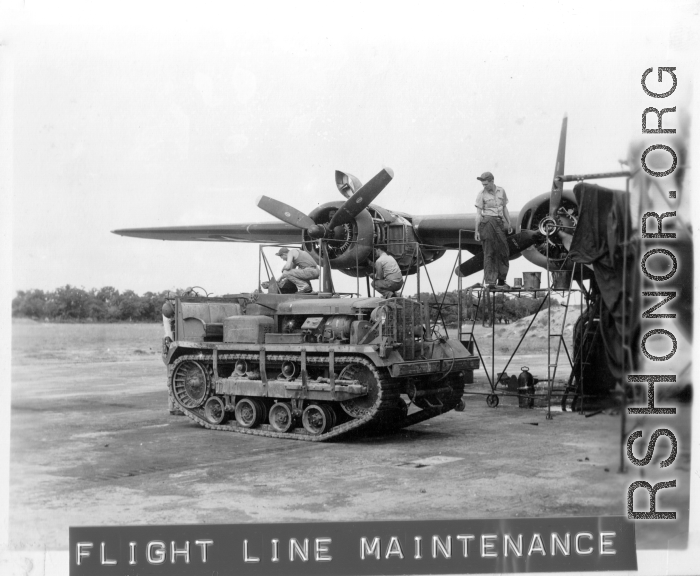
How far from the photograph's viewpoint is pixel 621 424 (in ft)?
25.2

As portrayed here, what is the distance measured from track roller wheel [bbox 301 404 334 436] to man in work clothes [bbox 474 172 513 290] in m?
4.51

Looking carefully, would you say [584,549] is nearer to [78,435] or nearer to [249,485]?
[249,485]

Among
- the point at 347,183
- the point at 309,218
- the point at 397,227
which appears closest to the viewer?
the point at 309,218

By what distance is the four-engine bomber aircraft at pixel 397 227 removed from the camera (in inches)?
553

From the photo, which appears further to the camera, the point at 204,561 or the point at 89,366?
the point at 89,366

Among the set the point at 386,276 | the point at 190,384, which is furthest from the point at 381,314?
the point at 190,384

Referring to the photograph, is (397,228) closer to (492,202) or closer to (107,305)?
(492,202)

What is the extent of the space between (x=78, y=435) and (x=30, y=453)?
1.38 meters

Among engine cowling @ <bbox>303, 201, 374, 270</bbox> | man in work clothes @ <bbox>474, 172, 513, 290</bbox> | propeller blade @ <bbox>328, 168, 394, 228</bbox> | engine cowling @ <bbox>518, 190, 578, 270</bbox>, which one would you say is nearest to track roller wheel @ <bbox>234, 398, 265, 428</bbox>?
engine cowling @ <bbox>303, 201, 374, 270</bbox>

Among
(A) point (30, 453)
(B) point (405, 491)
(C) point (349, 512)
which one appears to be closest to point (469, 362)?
(B) point (405, 491)

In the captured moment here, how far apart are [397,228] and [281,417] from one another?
5.07 metres

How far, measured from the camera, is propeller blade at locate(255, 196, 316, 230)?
14125mm

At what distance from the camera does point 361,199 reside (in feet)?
46.0

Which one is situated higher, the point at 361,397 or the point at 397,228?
the point at 397,228
